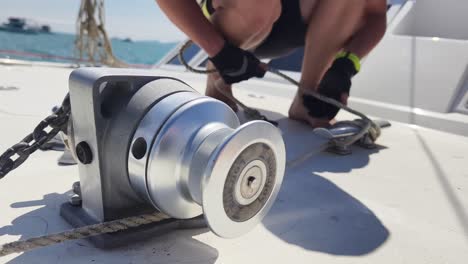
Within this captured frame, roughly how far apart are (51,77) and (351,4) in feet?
4.25

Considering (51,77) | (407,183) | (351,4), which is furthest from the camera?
(51,77)

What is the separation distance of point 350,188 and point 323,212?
137mm

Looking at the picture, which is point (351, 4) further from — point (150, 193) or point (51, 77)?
point (51, 77)

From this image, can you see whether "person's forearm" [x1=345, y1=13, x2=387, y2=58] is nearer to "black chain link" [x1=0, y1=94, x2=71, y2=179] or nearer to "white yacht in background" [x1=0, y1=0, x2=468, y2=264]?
"white yacht in background" [x1=0, y1=0, x2=468, y2=264]

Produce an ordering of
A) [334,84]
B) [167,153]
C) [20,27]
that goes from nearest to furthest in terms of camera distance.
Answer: [167,153] → [334,84] → [20,27]

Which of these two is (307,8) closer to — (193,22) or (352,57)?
(352,57)

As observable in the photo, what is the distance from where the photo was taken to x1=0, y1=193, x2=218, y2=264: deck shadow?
1.46 ft

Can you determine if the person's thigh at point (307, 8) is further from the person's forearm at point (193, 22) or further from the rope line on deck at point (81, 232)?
the rope line on deck at point (81, 232)

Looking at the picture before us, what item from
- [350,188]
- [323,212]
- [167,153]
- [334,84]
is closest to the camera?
[167,153]

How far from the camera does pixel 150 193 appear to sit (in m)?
0.42

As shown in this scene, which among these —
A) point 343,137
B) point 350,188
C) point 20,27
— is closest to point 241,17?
point 343,137

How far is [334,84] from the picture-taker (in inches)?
40.1

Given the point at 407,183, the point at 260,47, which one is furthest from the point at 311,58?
the point at 407,183

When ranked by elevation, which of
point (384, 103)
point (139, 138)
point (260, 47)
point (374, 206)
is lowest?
point (384, 103)
